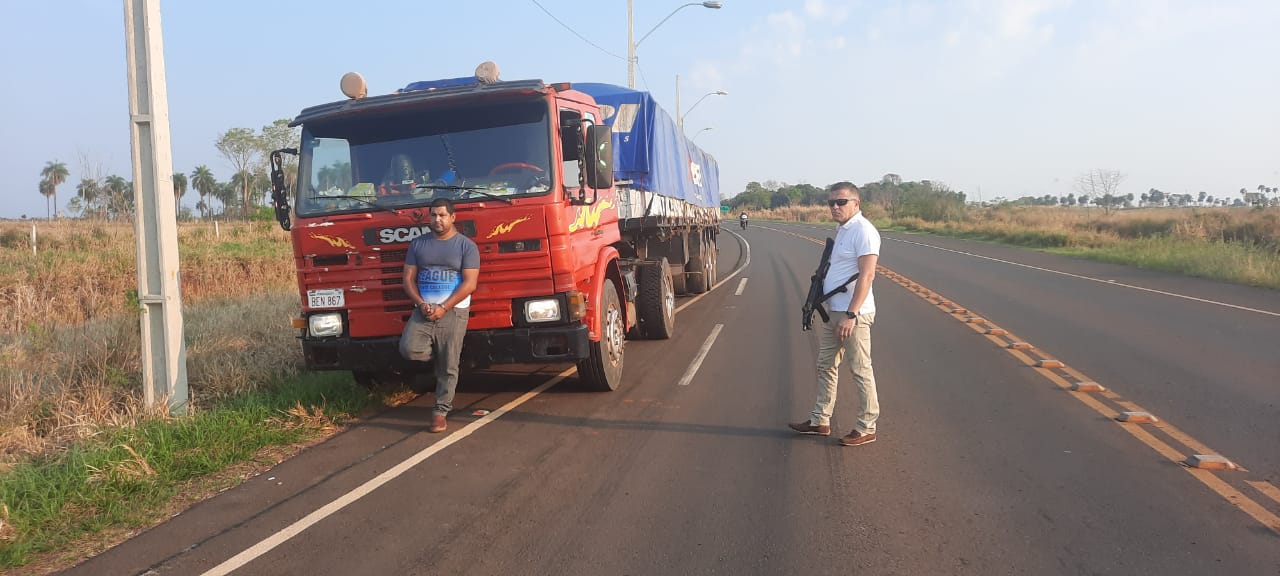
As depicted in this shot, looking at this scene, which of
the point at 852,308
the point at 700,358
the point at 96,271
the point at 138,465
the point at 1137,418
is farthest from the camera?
the point at 96,271

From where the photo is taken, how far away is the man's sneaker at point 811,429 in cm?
600

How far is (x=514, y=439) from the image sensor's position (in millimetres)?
6160

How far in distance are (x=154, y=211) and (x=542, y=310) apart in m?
3.28

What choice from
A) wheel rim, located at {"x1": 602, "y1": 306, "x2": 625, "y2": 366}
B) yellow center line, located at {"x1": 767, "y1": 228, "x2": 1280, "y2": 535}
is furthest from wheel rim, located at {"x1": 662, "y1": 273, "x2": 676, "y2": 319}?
yellow center line, located at {"x1": 767, "y1": 228, "x2": 1280, "y2": 535}

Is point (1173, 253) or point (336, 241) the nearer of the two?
point (336, 241)

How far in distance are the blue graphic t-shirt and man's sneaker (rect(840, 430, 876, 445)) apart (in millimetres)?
2959

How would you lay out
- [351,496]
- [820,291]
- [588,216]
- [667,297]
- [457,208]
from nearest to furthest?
1. [351,496]
2. [820,291]
3. [457,208]
4. [588,216]
5. [667,297]

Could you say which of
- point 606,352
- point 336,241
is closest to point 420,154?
point 336,241

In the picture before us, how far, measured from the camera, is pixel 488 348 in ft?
21.6

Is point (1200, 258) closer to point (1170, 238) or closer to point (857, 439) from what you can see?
point (1170, 238)

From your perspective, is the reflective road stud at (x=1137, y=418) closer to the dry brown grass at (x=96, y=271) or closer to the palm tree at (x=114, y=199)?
the dry brown grass at (x=96, y=271)

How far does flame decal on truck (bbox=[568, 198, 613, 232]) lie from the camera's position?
6930 mm

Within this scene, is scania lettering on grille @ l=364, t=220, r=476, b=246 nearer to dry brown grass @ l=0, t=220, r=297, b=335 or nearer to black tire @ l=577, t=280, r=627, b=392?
black tire @ l=577, t=280, r=627, b=392

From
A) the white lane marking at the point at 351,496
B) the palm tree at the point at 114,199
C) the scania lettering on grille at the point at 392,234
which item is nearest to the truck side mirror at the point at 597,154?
the scania lettering on grille at the point at 392,234
